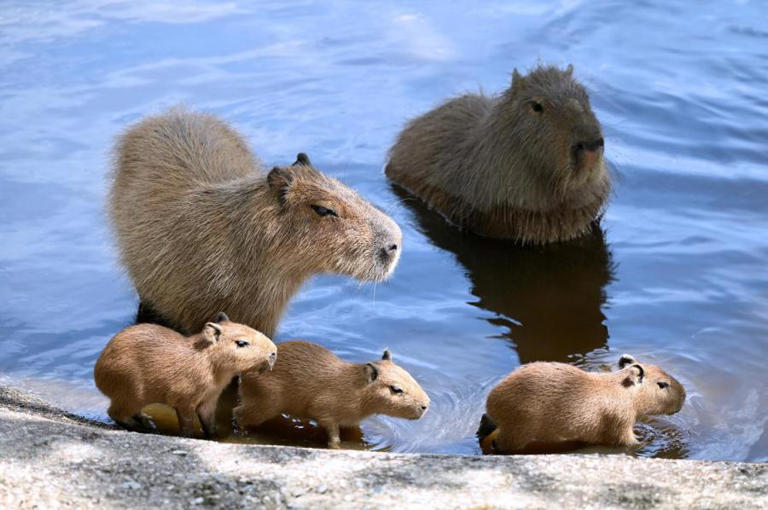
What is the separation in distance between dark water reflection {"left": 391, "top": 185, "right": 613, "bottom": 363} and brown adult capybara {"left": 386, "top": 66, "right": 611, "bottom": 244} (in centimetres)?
11

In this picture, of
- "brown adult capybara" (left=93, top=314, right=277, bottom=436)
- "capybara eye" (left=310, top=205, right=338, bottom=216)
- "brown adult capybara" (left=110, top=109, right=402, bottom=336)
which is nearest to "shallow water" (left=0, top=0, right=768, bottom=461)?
A: "brown adult capybara" (left=93, top=314, right=277, bottom=436)

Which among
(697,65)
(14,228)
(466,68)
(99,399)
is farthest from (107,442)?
(697,65)

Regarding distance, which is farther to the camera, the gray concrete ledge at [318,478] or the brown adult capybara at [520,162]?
the brown adult capybara at [520,162]

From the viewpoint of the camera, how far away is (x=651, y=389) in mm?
5117

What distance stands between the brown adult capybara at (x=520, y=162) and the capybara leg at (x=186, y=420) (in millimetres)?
3114

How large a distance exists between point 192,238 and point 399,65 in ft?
16.0

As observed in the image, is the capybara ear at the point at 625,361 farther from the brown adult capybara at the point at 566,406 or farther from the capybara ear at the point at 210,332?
the capybara ear at the point at 210,332

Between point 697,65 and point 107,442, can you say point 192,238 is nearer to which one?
point 107,442

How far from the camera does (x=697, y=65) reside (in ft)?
32.4

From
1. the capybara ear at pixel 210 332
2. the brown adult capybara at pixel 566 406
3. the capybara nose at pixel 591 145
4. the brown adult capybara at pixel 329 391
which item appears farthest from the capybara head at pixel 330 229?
the capybara nose at pixel 591 145

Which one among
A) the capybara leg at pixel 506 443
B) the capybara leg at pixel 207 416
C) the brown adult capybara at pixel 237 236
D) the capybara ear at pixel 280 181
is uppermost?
the capybara ear at pixel 280 181

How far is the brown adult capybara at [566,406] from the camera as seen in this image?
4.93 m

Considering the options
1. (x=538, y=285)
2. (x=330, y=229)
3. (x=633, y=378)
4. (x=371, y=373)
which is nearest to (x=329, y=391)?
(x=371, y=373)

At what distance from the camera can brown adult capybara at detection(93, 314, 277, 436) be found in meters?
4.88
